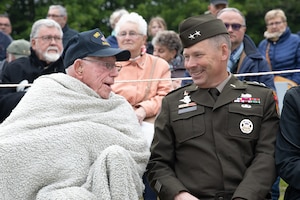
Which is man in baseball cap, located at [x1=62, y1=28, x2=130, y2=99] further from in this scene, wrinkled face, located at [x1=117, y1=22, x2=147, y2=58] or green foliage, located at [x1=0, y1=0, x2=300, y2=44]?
green foliage, located at [x1=0, y1=0, x2=300, y2=44]

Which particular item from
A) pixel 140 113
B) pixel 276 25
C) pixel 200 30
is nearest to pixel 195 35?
pixel 200 30

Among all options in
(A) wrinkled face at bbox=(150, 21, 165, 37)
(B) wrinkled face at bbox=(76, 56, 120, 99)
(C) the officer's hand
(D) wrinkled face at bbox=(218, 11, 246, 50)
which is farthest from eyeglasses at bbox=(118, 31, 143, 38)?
(A) wrinkled face at bbox=(150, 21, 165, 37)

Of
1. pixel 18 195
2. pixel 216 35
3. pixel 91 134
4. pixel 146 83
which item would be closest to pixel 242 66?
pixel 146 83

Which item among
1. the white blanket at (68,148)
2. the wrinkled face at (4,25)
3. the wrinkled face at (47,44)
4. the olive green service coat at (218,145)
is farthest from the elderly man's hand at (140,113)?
the wrinkled face at (4,25)

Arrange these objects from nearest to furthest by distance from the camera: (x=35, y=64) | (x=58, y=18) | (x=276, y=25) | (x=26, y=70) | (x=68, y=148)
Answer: (x=68, y=148) < (x=26, y=70) < (x=35, y=64) < (x=276, y=25) < (x=58, y=18)

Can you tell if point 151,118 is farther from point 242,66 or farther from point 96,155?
point 96,155

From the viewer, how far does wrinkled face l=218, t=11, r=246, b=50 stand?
21.8 feet

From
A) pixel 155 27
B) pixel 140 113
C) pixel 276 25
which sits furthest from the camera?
pixel 155 27

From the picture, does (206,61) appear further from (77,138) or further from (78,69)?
(77,138)

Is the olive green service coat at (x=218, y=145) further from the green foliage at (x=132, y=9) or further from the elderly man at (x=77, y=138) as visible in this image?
the green foliage at (x=132, y=9)

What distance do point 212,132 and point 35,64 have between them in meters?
2.92

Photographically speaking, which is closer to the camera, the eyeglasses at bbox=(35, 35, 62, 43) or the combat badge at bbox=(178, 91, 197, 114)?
the combat badge at bbox=(178, 91, 197, 114)

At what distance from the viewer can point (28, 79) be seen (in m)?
6.86

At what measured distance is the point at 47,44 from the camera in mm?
7250
